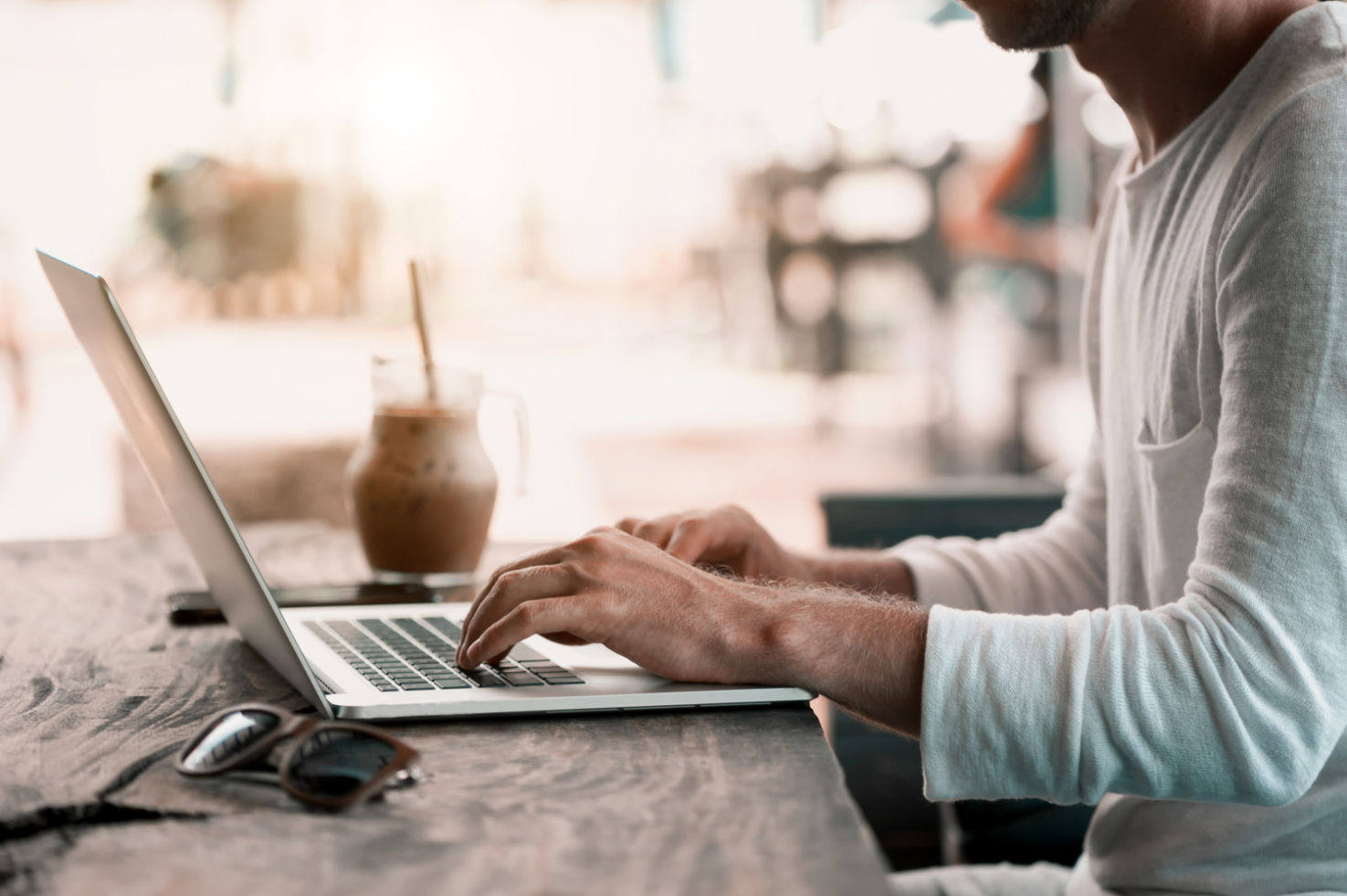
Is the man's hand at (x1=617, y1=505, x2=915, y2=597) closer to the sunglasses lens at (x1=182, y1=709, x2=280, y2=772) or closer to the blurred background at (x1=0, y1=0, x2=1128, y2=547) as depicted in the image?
the sunglasses lens at (x1=182, y1=709, x2=280, y2=772)

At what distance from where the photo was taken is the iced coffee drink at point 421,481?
3.45ft

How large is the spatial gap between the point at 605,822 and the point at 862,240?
17.0 feet

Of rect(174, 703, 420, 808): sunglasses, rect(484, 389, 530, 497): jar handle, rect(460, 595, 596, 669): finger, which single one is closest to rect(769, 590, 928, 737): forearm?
rect(460, 595, 596, 669): finger

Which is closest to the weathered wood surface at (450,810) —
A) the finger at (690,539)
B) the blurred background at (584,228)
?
the finger at (690,539)

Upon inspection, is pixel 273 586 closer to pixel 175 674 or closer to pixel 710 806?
pixel 175 674

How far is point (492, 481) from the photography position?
3.59ft

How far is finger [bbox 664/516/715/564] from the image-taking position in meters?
0.87

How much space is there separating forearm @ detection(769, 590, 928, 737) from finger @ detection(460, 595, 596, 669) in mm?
103

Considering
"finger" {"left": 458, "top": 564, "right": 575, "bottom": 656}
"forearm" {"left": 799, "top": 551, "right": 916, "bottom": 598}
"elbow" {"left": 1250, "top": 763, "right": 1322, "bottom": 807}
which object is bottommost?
"elbow" {"left": 1250, "top": 763, "right": 1322, "bottom": 807}

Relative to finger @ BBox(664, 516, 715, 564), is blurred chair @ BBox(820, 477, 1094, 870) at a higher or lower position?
lower

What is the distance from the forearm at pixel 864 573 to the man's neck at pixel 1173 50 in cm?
39

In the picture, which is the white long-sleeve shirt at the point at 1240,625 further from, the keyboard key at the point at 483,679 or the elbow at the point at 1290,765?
the keyboard key at the point at 483,679

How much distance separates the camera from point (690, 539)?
0.88 meters

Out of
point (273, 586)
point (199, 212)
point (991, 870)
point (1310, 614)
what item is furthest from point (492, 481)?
point (199, 212)
